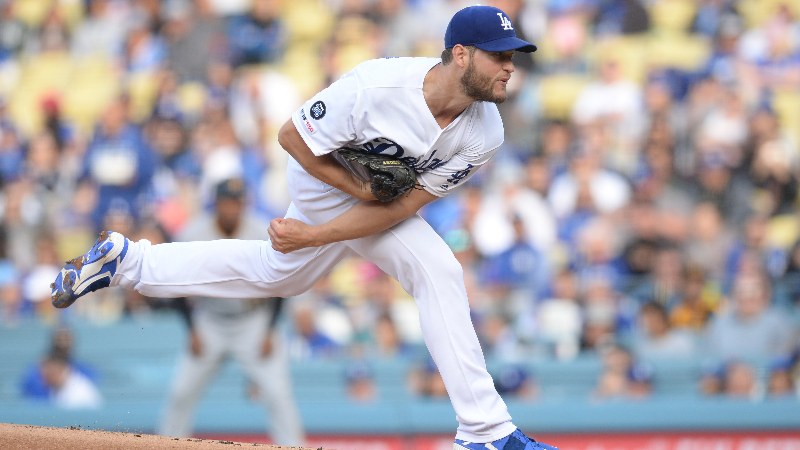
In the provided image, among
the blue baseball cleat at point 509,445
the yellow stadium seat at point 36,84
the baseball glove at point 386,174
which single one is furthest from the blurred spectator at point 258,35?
the blue baseball cleat at point 509,445

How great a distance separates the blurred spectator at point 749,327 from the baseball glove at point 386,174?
3963mm

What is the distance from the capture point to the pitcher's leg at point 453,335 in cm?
308

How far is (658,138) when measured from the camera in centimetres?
751

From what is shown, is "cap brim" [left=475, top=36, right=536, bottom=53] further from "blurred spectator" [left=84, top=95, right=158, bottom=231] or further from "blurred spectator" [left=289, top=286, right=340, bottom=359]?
"blurred spectator" [left=84, top=95, right=158, bottom=231]

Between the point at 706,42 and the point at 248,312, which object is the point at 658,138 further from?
the point at 248,312

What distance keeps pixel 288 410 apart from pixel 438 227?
2.24 metres

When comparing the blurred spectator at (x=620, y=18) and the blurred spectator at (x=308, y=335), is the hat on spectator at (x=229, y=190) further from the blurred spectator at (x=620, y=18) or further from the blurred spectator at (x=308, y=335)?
the blurred spectator at (x=620, y=18)

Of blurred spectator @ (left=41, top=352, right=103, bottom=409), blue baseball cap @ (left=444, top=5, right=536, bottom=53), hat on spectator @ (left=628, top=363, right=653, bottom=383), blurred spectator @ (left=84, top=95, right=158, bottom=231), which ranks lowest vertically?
blurred spectator @ (left=41, top=352, right=103, bottom=409)

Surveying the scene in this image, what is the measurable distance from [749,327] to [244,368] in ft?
12.4

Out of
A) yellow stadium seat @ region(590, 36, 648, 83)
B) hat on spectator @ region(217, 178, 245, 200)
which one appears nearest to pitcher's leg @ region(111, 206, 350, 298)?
hat on spectator @ region(217, 178, 245, 200)

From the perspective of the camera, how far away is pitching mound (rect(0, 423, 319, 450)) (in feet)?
A: 10.7

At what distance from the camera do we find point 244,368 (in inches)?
231

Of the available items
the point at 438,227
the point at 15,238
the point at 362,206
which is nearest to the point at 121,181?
the point at 15,238

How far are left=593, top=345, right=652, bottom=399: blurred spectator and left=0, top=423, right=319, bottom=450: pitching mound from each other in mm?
3403
